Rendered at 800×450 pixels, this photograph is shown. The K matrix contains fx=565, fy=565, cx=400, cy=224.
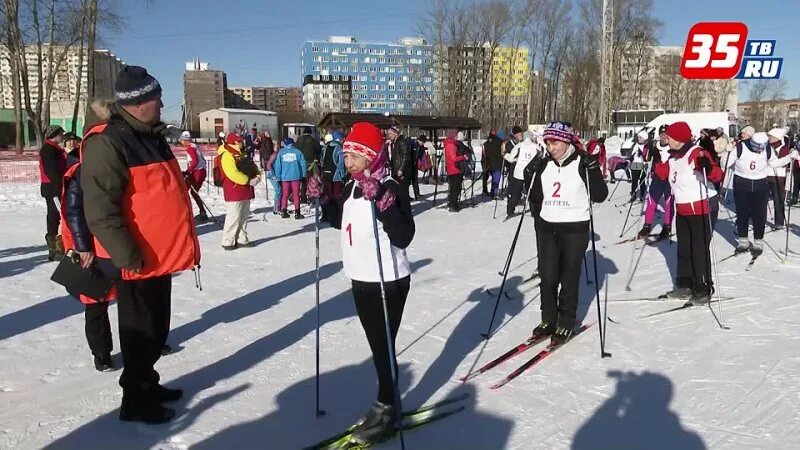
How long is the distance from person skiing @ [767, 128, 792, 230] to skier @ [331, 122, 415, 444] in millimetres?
7736

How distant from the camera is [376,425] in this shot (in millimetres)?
3107

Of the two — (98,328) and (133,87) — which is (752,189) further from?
(98,328)

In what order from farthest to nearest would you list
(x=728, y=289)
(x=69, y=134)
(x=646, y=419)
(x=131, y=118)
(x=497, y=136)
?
(x=497, y=136)
(x=69, y=134)
(x=728, y=289)
(x=646, y=419)
(x=131, y=118)

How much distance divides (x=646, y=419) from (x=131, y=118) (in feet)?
11.2

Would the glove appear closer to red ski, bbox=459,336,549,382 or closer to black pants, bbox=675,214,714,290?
red ski, bbox=459,336,549,382

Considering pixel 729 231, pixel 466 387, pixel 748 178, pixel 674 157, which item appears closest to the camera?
pixel 466 387

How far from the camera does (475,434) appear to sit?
3.22 meters

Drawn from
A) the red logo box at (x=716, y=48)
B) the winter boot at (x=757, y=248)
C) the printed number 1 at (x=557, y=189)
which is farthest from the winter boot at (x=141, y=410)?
the red logo box at (x=716, y=48)

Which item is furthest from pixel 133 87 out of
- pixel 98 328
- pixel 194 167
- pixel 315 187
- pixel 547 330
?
pixel 194 167

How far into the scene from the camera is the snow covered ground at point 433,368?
3.21 m

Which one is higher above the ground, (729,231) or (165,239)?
(165,239)

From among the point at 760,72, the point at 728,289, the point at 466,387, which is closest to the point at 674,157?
the point at 728,289

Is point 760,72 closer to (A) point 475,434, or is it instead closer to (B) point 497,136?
(B) point 497,136

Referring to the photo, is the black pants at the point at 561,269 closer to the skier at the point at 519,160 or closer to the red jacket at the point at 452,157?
the skier at the point at 519,160
